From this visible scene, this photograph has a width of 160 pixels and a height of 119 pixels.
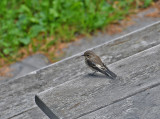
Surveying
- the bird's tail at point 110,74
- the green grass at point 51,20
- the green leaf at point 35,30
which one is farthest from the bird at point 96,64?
the green leaf at point 35,30

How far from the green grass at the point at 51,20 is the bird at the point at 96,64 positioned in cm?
268

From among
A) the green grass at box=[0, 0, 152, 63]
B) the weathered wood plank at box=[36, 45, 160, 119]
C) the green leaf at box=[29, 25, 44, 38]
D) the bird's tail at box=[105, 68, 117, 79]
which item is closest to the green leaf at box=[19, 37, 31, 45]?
the green grass at box=[0, 0, 152, 63]

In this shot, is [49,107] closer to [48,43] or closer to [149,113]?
[149,113]

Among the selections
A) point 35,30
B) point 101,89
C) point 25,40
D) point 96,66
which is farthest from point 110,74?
point 35,30

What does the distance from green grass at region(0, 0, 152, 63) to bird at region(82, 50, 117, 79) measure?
268cm

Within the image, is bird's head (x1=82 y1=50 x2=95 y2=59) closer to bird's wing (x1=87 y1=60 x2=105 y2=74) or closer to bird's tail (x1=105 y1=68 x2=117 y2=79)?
bird's wing (x1=87 y1=60 x2=105 y2=74)

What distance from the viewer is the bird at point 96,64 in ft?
9.52

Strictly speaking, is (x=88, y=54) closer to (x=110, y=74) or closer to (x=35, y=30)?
(x=110, y=74)

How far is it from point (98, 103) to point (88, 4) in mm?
4087

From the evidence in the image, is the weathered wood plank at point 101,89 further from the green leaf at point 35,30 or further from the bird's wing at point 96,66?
the green leaf at point 35,30

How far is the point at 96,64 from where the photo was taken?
3379 mm

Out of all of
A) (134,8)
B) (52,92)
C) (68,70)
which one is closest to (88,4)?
(134,8)

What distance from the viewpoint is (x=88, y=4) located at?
6.49 m

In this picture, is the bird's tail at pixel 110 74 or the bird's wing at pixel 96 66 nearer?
the bird's tail at pixel 110 74
